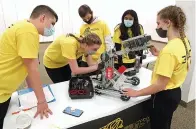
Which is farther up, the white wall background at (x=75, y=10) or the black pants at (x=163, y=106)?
the white wall background at (x=75, y=10)

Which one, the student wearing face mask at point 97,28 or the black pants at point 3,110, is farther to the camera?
the student wearing face mask at point 97,28

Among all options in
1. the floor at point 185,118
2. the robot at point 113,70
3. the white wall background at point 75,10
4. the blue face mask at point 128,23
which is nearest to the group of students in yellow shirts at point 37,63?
the robot at point 113,70

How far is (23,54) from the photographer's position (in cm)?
115

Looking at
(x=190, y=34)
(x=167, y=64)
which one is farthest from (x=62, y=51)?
(x=190, y=34)

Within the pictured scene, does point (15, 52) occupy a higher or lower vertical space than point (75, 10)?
lower

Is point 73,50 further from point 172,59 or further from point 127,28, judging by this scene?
point 127,28

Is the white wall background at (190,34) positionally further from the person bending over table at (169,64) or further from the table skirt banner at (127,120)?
Result: the table skirt banner at (127,120)

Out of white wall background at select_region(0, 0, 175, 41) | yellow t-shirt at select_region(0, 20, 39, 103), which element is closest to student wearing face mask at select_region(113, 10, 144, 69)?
yellow t-shirt at select_region(0, 20, 39, 103)

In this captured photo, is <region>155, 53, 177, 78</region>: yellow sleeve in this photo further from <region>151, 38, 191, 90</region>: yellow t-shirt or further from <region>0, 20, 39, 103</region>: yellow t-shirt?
<region>0, 20, 39, 103</region>: yellow t-shirt

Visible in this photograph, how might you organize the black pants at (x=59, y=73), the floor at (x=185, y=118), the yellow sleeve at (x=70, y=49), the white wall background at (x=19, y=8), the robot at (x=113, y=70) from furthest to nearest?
the white wall background at (x=19, y=8) → the floor at (x=185, y=118) → the black pants at (x=59, y=73) → the yellow sleeve at (x=70, y=49) → the robot at (x=113, y=70)

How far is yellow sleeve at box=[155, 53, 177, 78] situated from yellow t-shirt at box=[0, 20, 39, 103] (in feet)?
2.55

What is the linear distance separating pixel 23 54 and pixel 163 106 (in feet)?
3.29

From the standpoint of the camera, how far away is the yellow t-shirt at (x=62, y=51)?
1639 mm

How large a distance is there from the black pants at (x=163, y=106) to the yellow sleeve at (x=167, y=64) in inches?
8.2
